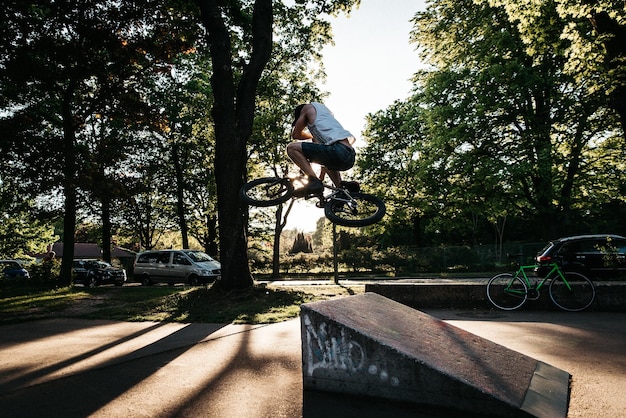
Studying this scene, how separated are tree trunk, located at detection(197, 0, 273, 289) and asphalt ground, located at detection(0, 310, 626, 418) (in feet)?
11.9

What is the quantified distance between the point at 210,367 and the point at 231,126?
25.8ft

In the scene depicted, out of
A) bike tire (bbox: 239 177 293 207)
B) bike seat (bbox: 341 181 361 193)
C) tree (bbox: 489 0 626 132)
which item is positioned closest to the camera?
bike seat (bbox: 341 181 361 193)

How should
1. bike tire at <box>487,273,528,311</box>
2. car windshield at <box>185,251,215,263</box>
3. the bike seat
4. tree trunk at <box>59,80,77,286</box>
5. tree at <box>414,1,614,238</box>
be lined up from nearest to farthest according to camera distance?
the bike seat < bike tire at <box>487,273,528,311</box> < tree trunk at <box>59,80,77,286</box> < tree at <box>414,1,614,238</box> < car windshield at <box>185,251,215,263</box>

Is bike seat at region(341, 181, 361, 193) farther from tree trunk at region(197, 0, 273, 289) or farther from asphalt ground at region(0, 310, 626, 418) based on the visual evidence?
tree trunk at region(197, 0, 273, 289)

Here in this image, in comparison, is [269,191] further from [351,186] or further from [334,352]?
[334,352]

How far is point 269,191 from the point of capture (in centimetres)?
721

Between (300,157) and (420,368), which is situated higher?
(300,157)

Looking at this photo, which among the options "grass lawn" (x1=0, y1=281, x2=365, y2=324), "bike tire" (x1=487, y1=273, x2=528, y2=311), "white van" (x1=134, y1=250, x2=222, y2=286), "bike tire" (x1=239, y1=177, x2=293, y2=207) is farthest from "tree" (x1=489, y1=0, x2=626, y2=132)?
"white van" (x1=134, y1=250, x2=222, y2=286)

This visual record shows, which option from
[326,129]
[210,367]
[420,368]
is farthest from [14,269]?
[420,368]

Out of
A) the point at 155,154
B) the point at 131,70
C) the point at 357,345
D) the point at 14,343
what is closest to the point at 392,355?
the point at 357,345

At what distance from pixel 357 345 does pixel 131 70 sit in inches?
560

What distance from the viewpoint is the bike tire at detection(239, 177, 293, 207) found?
6.55 meters

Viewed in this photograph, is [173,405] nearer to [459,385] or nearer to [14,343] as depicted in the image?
[459,385]

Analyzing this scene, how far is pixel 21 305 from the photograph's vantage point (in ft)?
38.2
